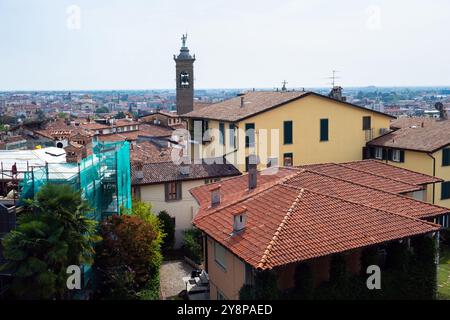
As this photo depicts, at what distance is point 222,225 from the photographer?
18281 millimetres

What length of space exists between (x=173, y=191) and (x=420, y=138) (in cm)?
1562

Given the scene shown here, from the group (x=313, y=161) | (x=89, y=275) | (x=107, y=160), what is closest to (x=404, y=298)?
(x=89, y=275)

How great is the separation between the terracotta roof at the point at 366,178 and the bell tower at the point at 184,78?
144ft

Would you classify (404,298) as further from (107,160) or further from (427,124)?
(427,124)

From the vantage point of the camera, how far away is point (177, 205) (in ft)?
99.4

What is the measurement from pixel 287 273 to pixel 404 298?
4631 millimetres

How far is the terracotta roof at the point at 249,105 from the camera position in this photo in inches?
1315

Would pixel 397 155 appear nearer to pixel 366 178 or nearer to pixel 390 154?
pixel 390 154

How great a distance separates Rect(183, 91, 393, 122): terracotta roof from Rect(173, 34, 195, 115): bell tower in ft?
92.8

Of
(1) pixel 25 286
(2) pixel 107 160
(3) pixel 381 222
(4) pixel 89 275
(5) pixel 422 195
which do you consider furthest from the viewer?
(5) pixel 422 195

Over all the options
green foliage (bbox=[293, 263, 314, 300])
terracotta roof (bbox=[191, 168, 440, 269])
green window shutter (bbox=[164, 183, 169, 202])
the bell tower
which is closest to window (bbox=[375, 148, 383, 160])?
green window shutter (bbox=[164, 183, 169, 202])

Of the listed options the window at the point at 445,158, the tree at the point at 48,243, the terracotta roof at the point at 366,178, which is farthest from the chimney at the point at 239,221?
the window at the point at 445,158

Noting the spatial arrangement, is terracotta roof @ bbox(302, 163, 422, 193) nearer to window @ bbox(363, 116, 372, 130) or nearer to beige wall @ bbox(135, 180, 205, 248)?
beige wall @ bbox(135, 180, 205, 248)

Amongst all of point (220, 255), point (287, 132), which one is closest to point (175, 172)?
point (287, 132)
